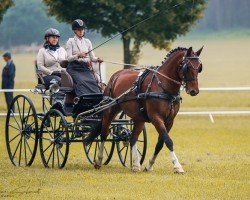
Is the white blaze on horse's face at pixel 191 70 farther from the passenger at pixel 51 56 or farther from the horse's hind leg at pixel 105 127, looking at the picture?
the passenger at pixel 51 56

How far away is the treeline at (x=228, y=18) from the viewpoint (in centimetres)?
7856

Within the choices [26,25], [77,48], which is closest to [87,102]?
[77,48]

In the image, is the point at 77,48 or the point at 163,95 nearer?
the point at 163,95

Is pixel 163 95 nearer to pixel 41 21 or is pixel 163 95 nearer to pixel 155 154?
pixel 155 154

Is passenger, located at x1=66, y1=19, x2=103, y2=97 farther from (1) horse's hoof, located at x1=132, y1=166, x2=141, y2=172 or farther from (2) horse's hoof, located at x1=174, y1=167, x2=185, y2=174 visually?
(2) horse's hoof, located at x1=174, y1=167, x2=185, y2=174

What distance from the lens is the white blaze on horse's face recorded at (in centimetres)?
1535

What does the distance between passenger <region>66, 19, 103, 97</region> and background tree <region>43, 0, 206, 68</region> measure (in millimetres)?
15535

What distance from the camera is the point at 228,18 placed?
271 feet

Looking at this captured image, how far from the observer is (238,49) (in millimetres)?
78250

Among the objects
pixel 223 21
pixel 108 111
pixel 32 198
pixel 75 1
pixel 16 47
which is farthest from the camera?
pixel 223 21

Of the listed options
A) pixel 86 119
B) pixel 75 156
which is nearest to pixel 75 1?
pixel 75 156

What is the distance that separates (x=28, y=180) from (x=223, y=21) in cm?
6706

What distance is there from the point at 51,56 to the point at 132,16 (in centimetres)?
1590

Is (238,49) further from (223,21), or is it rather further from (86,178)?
(86,178)
